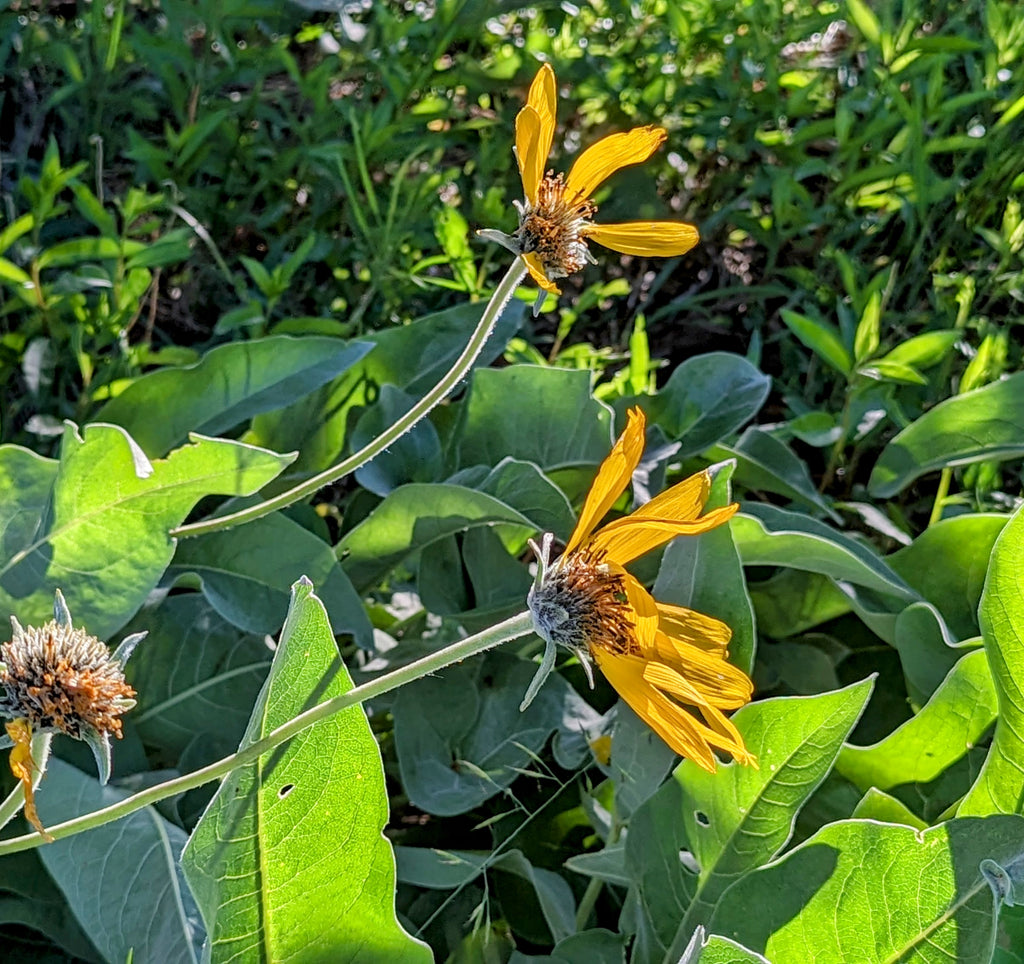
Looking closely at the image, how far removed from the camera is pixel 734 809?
75cm

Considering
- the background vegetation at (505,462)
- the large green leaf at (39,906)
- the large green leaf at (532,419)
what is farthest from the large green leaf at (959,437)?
the large green leaf at (39,906)

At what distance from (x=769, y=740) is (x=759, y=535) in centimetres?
21

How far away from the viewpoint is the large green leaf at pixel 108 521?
2.63 feet

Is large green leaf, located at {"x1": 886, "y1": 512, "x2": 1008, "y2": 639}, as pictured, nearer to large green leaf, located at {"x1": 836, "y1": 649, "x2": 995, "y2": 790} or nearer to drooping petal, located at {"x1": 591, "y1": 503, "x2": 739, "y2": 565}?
large green leaf, located at {"x1": 836, "y1": 649, "x2": 995, "y2": 790}

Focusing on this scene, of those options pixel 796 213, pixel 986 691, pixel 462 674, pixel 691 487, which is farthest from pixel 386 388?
pixel 796 213

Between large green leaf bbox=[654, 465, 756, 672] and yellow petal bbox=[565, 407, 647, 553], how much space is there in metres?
0.16

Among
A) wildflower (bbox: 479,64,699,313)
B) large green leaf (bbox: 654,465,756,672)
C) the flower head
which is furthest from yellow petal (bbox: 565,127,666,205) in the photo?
the flower head

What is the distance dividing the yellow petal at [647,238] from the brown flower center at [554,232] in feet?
0.04

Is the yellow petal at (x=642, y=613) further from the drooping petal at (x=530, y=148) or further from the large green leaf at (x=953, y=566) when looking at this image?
the large green leaf at (x=953, y=566)

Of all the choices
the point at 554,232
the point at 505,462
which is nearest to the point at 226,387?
the point at 505,462

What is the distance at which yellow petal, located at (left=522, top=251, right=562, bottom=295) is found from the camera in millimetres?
704

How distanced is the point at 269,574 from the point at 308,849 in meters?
0.31

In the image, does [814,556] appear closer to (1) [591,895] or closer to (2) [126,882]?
(1) [591,895]

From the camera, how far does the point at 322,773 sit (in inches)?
25.0
